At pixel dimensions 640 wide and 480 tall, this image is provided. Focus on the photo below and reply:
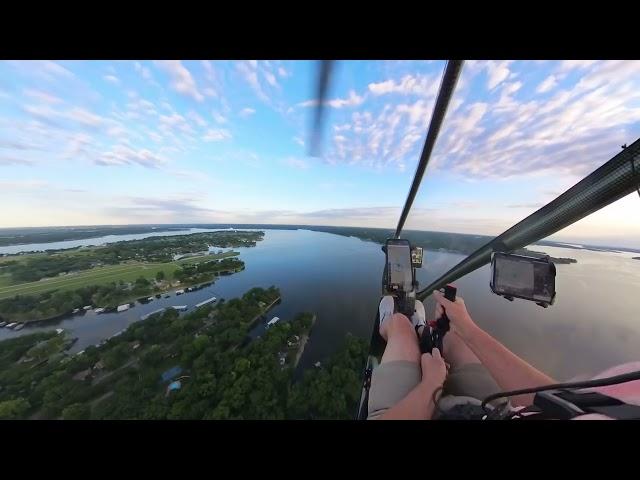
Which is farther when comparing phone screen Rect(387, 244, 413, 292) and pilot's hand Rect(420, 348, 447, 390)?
phone screen Rect(387, 244, 413, 292)

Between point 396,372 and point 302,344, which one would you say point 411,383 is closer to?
point 396,372

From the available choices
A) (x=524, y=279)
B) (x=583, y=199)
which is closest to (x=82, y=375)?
(x=524, y=279)

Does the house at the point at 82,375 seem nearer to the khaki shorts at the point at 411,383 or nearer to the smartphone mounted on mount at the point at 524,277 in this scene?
the khaki shorts at the point at 411,383

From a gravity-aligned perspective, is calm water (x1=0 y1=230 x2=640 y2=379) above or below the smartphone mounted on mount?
below

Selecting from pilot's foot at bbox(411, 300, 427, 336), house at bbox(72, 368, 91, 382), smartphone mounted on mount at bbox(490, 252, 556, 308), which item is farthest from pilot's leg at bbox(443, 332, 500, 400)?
house at bbox(72, 368, 91, 382)

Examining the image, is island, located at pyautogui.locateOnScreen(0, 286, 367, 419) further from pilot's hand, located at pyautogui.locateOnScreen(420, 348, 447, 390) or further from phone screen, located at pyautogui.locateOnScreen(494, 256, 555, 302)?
phone screen, located at pyautogui.locateOnScreen(494, 256, 555, 302)

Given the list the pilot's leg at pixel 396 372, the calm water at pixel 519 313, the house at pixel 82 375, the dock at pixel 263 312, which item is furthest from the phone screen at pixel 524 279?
the dock at pixel 263 312
